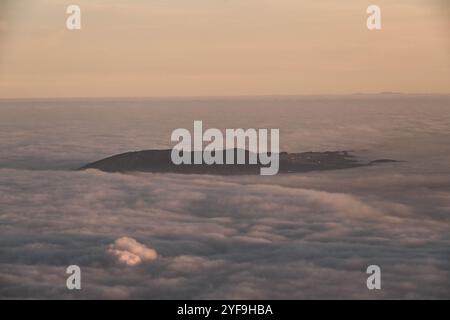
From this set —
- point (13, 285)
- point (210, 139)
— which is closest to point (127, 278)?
point (13, 285)

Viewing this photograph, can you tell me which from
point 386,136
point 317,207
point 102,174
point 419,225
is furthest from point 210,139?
point 419,225

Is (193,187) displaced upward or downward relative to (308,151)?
downward

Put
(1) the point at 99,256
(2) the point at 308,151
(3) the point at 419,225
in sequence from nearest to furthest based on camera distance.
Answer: (1) the point at 99,256 → (3) the point at 419,225 → (2) the point at 308,151

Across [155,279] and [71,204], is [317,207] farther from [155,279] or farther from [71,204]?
[155,279]

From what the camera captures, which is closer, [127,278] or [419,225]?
[127,278]
